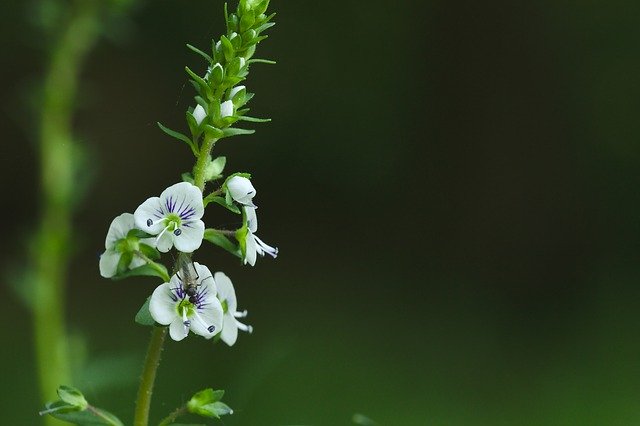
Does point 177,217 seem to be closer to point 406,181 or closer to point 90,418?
point 90,418

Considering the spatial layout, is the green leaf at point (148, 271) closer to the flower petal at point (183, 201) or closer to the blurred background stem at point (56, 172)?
the flower petal at point (183, 201)

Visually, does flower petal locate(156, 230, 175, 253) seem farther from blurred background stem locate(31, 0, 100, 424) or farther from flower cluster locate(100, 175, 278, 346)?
blurred background stem locate(31, 0, 100, 424)

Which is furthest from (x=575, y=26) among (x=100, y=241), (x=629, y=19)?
(x=100, y=241)

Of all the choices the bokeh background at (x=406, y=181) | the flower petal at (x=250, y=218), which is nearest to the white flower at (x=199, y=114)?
the flower petal at (x=250, y=218)

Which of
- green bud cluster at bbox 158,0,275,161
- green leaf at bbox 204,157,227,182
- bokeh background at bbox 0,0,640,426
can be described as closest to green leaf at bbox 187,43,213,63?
green bud cluster at bbox 158,0,275,161

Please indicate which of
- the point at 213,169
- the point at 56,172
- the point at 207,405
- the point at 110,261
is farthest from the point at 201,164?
the point at 56,172

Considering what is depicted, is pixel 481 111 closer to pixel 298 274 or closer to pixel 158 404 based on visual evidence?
pixel 298 274

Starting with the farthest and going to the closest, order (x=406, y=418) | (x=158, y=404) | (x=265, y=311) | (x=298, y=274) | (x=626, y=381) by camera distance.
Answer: (x=298, y=274) → (x=265, y=311) → (x=626, y=381) → (x=406, y=418) → (x=158, y=404)
